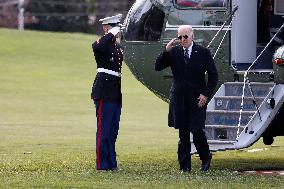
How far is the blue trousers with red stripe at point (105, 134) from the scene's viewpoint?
15.5 m

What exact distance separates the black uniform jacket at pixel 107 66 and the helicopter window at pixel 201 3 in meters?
1.93

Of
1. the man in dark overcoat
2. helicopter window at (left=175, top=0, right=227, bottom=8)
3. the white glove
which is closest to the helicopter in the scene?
helicopter window at (left=175, top=0, right=227, bottom=8)

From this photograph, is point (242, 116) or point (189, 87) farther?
point (242, 116)

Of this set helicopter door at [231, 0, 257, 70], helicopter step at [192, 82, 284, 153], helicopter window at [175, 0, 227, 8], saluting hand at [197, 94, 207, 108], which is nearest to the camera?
saluting hand at [197, 94, 207, 108]

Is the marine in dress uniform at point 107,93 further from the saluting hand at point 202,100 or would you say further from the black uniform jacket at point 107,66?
the saluting hand at point 202,100

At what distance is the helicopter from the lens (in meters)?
15.6

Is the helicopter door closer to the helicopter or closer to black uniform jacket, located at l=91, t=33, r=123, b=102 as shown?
the helicopter

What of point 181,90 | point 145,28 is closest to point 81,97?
point 145,28

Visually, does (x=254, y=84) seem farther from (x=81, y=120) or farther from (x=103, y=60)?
(x=81, y=120)

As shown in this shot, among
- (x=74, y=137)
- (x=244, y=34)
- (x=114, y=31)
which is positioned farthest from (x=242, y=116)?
(x=74, y=137)

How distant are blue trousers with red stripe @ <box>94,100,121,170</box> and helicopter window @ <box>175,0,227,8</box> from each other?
238 centimetres

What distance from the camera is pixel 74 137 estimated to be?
942 inches

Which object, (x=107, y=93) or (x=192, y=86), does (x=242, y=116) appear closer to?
(x=192, y=86)

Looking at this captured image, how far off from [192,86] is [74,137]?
924 cm
